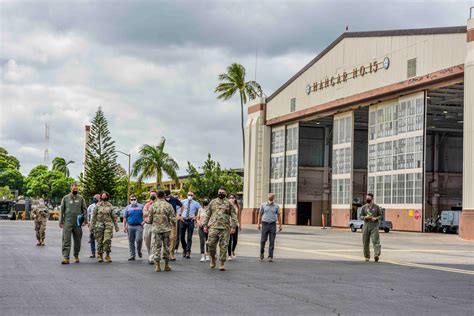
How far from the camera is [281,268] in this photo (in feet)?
58.0

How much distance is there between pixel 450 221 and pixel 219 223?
130 ft

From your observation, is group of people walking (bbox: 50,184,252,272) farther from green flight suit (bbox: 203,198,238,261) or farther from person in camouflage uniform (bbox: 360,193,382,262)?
person in camouflage uniform (bbox: 360,193,382,262)

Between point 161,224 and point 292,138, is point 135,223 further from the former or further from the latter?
point 292,138

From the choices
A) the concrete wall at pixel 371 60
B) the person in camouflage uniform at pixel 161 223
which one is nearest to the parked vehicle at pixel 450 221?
the concrete wall at pixel 371 60

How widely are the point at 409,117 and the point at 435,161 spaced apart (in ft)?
55.3

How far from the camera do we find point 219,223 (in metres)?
17.6

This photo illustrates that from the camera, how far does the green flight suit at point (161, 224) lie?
1691 centimetres

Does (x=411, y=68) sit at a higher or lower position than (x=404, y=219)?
higher

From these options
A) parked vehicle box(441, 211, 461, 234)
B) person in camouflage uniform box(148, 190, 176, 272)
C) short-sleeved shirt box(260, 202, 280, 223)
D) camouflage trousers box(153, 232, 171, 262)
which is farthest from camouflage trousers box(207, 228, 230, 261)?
parked vehicle box(441, 211, 461, 234)

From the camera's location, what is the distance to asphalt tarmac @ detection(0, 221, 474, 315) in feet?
34.5

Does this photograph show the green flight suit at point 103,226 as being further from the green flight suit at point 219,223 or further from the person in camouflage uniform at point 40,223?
the person in camouflage uniform at point 40,223

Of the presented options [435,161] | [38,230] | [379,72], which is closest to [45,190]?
[435,161]

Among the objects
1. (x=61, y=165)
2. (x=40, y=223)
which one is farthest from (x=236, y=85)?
(x=61, y=165)

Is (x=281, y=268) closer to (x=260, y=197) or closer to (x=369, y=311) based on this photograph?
(x=369, y=311)
